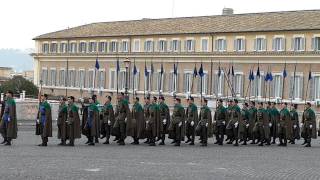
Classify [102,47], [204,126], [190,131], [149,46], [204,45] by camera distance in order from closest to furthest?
[204,126] → [190,131] → [204,45] → [149,46] → [102,47]

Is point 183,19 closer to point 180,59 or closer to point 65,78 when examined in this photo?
point 180,59

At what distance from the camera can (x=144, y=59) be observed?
74.1 meters

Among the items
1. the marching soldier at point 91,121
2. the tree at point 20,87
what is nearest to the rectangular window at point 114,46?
the tree at point 20,87

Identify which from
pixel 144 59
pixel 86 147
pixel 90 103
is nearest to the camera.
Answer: pixel 86 147

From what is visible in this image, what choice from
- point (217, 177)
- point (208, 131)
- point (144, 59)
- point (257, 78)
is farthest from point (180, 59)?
point (217, 177)

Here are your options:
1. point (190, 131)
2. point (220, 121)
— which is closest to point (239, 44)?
point (220, 121)

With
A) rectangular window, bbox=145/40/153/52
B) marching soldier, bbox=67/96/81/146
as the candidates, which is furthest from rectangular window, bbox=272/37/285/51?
marching soldier, bbox=67/96/81/146

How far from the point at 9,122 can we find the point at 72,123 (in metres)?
2.02

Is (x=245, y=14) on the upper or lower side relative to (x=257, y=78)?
upper

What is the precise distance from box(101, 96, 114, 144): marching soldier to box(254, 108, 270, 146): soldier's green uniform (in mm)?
5792

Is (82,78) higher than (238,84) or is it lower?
higher

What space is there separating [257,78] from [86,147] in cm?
3697

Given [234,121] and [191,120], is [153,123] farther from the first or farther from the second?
[234,121]

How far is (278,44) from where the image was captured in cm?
6234
